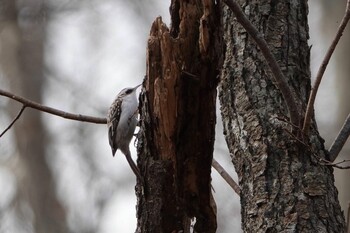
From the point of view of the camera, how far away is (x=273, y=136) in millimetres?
4070

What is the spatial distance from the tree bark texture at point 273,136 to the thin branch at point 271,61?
72 mm

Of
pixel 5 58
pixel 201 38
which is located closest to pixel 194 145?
pixel 201 38

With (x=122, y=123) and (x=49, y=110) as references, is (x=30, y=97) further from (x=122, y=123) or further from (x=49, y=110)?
(x=49, y=110)

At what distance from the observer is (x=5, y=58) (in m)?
11.1

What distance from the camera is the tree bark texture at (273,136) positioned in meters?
3.91

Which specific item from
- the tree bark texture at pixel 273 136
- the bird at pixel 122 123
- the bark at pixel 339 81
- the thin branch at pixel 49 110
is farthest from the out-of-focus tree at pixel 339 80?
the thin branch at pixel 49 110

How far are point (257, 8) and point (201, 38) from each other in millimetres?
1100

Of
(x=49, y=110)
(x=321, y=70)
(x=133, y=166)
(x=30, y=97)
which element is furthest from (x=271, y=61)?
(x=30, y=97)

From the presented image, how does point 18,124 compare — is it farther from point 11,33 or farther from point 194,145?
point 194,145

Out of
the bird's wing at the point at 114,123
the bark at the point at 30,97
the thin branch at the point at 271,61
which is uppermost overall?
the bark at the point at 30,97

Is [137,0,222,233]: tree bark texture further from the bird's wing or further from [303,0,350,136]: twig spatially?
the bird's wing

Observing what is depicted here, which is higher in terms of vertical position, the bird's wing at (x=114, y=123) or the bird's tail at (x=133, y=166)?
the bird's wing at (x=114, y=123)

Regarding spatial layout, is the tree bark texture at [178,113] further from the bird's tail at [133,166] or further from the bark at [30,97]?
the bark at [30,97]

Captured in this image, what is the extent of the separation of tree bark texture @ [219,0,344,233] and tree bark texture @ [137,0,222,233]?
516 mm
